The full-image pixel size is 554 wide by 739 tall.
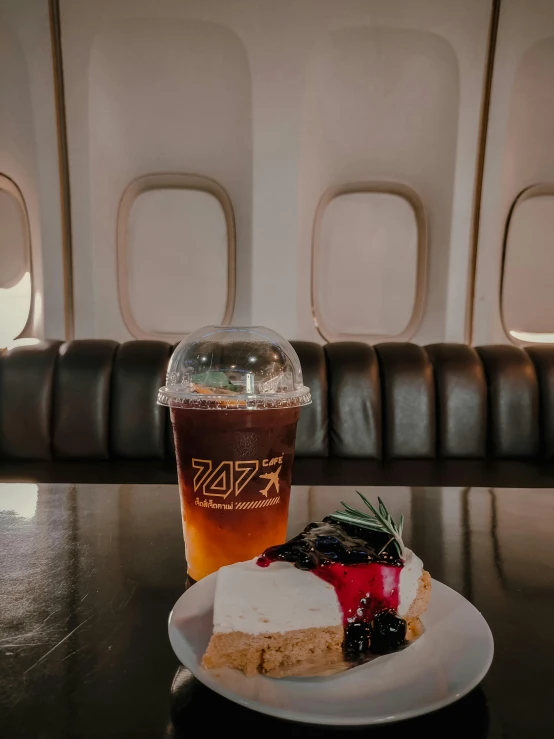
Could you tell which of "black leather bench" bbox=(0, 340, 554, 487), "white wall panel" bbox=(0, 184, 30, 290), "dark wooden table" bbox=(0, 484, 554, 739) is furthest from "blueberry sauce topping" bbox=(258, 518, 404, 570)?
"white wall panel" bbox=(0, 184, 30, 290)

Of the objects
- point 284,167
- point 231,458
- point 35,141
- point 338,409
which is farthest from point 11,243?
point 231,458

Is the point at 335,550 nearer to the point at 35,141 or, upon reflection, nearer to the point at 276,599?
the point at 276,599

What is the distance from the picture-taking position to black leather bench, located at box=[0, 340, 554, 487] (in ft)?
7.14

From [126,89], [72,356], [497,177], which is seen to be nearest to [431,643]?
[72,356]

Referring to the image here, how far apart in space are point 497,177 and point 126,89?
78.5 inches

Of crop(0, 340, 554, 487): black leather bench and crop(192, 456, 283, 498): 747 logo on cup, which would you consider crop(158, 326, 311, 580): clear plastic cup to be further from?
crop(0, 340, 554, 487): black leather bench

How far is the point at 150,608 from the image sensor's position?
0.55 meters

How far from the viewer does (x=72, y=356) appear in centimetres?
224

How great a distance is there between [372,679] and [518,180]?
3.23 meters

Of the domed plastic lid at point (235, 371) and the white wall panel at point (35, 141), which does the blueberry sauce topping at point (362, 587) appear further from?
the white wall panel at point (35, 141)

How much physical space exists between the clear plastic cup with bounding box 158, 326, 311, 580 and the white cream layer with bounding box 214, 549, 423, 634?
4.8 inches

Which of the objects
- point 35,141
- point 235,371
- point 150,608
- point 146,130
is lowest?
point 150,608

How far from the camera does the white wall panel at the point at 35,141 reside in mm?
2777

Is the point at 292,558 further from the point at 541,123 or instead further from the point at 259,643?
the point at 541,123
